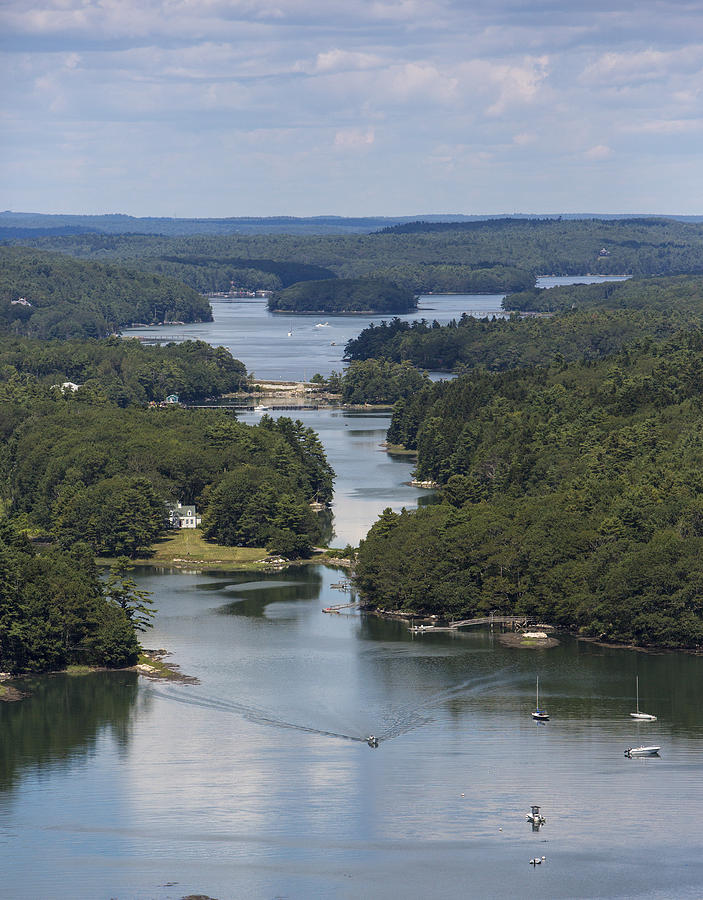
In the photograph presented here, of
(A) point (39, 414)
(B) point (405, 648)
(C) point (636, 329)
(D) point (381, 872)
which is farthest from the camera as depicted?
(C) point (636, 329)

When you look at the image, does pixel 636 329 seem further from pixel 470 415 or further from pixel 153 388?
pixel 470 415

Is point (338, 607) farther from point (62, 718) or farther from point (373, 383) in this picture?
point (373, 383)

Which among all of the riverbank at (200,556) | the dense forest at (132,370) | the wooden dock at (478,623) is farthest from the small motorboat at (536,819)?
the dense forest at (132,370)

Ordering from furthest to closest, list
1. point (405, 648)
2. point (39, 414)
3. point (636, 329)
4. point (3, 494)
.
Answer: point (636, 329) → point (39, 414) → point (3, 494) → point (405, 648)

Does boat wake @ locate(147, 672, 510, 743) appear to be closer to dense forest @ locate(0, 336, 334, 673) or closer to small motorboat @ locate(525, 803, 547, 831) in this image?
dense forest @ locate(0, 336, 334, 673)

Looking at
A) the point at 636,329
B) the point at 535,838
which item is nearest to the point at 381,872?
the point at 535,838

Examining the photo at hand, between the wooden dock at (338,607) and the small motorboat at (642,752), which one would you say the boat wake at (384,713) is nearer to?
the small motorboat at (642,752)

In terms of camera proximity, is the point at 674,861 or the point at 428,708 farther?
the point at 428,708
